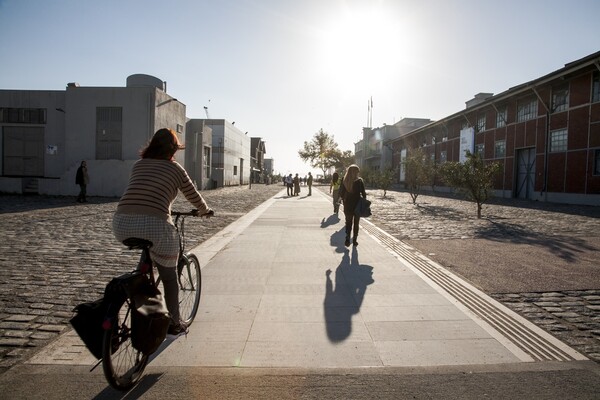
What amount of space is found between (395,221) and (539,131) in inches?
724

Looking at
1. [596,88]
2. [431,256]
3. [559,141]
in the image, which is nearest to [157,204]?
[431,256]

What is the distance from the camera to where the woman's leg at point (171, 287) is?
3281 mm

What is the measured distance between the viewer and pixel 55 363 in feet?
11.0

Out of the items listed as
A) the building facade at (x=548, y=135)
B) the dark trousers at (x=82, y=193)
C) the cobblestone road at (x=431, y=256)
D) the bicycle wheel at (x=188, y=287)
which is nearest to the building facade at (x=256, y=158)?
the building facade at (x=548, y=135)

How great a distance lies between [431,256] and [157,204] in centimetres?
617

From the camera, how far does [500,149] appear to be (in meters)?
32.2

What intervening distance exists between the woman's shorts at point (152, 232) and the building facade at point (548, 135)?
19.4m

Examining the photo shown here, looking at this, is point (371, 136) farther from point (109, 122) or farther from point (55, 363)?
point (55, 363)

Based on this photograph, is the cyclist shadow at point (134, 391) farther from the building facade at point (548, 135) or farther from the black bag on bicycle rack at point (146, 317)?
the building facade at point (548, 135)

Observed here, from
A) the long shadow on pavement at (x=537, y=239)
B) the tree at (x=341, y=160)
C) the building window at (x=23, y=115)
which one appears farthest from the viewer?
the tree at (x=341, y=160)

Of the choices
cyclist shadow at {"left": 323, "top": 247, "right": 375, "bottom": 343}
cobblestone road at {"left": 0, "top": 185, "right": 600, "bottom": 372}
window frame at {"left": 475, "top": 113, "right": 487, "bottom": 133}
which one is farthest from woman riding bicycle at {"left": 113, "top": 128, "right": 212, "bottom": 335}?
window frame at {"left": 475, "top": 113, "right": 487, "bottom": 133}

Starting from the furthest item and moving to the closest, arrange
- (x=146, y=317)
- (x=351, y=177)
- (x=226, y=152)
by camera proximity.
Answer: (x=226, y=152)
(x=351, y=177)
(x=146, y=317)

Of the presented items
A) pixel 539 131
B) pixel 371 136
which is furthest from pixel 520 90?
pixel 371 136

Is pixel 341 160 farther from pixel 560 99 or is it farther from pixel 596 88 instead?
pixel 596 88
